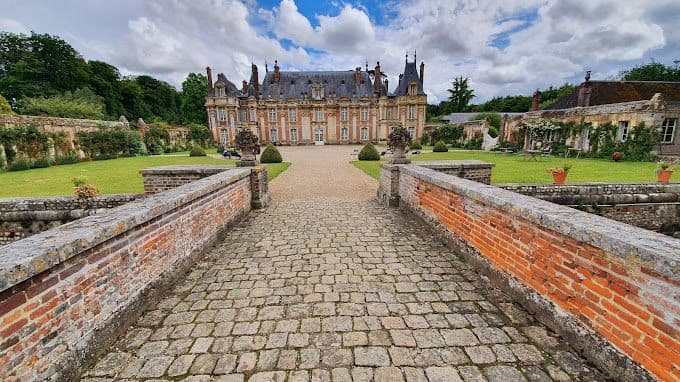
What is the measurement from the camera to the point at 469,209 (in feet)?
12.6

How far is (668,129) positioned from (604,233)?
2340 cm

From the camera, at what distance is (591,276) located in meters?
2.13

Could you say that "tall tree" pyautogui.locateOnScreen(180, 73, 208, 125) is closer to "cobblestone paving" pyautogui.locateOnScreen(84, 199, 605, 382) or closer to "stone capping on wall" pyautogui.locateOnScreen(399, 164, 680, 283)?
"cobblestone paving" pyautogui.locateOnScreen(84, 199, 605, 382)

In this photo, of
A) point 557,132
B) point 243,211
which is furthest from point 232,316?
point 557,132

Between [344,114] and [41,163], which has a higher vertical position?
[344,114]

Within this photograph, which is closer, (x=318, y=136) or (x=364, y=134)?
(x=364, y=134)

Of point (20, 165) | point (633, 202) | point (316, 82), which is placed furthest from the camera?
point (316, 82)

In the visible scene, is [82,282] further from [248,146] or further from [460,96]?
[460,96]

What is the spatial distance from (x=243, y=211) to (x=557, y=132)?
24857 millimetres

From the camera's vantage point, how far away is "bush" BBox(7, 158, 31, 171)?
16.1 metres

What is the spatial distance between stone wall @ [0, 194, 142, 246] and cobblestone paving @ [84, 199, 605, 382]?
441cm

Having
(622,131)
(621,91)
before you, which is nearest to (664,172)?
(622,131)

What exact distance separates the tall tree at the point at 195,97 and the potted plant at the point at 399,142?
5428 cm

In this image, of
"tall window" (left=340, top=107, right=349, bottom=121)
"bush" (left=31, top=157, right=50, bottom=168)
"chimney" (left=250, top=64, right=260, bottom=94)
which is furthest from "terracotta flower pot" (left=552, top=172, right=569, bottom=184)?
"chimney" (left=250, top=64, right=260, bottom=94)
